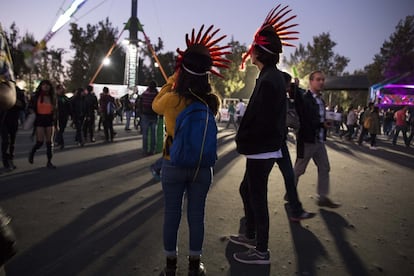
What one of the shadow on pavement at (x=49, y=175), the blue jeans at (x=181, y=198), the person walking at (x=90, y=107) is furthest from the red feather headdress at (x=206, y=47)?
the person walking at (x=90, y=107)

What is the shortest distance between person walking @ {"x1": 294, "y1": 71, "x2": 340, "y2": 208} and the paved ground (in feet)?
1.51

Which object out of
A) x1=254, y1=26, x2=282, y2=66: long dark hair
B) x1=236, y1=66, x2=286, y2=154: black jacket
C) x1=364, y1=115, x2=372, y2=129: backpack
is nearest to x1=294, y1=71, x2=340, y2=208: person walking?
x1=254, y1=26, x2=282, y2=66: long dark hair

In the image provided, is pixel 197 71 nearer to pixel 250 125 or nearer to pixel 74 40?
pixel 250 125

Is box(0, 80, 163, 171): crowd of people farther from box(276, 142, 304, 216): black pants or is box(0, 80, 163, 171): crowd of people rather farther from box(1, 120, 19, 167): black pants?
box(276, 142, 304, 216): black pants

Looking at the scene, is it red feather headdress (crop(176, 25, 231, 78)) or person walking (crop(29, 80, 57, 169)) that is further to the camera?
person walking (crop(29, 80, 57, 169))

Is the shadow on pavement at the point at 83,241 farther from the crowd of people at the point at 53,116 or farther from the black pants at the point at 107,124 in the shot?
the black pants at the point at 107,124

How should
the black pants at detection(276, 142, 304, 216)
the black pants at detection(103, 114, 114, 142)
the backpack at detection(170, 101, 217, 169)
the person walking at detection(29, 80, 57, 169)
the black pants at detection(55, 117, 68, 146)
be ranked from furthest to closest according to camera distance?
the black pants at detection(103, 114, 114, 142) < the black pants at detection(55, 117, 68, 146) < the person walking at detection(29, 80, 57, 169) < the black pants at detection(276, 142, 304, 216) < the backpack at detection(170, 101, 217, 169)

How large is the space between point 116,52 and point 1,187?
148 ft

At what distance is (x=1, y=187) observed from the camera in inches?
205

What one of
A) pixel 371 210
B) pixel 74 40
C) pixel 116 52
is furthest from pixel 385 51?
pixel 371 210

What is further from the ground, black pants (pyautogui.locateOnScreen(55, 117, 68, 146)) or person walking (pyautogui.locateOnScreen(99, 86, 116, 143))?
person walking (pyautogui.locateOnScreen(99, 86, 116, 143))

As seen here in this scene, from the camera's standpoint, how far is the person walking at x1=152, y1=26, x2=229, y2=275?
244 cm

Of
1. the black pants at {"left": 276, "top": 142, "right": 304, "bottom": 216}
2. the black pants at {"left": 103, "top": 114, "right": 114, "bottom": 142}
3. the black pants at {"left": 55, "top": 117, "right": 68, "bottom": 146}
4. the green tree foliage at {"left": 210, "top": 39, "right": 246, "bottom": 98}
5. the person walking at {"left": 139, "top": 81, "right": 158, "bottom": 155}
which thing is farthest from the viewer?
the green tree foliage at {"left": 210, "top": 39, "right": 246, "bottom": 98}

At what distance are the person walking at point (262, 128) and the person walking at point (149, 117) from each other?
19.6 feet
